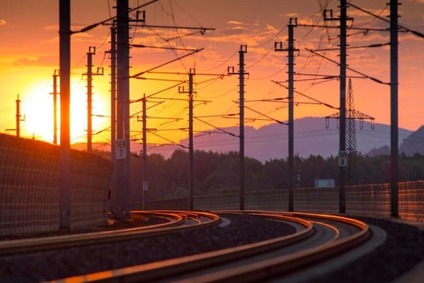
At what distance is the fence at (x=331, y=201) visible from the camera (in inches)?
2044

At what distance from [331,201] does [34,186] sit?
41.1 metres

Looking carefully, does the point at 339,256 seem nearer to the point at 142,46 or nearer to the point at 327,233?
the point at 327,233

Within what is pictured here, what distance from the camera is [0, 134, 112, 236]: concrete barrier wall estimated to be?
102 ft

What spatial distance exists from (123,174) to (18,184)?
46.6 feet

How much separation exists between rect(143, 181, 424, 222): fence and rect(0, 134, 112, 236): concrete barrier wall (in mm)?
16854

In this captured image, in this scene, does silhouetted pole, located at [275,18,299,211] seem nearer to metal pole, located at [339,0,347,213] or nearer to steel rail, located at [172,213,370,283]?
metal pole, located at [339,0,347,213]

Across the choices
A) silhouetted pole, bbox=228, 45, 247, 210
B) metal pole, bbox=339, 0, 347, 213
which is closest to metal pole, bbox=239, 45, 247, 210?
silhouetted pole, bbox=228, 45, 247, 210

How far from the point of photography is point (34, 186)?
1351 inches

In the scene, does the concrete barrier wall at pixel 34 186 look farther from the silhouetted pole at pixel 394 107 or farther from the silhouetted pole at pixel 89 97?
the silhouetted pole at pixel 89 97

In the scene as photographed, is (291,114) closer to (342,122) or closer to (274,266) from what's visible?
(342,122)

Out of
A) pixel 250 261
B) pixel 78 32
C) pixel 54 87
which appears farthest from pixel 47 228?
pixel 54 87

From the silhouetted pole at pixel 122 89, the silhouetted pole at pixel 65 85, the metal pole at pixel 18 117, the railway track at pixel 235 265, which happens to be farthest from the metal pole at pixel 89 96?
the railway track at pixel 235 265

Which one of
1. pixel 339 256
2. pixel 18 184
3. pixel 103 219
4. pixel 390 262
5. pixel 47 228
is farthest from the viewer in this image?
pixel 103 219

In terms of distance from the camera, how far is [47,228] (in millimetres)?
36531
